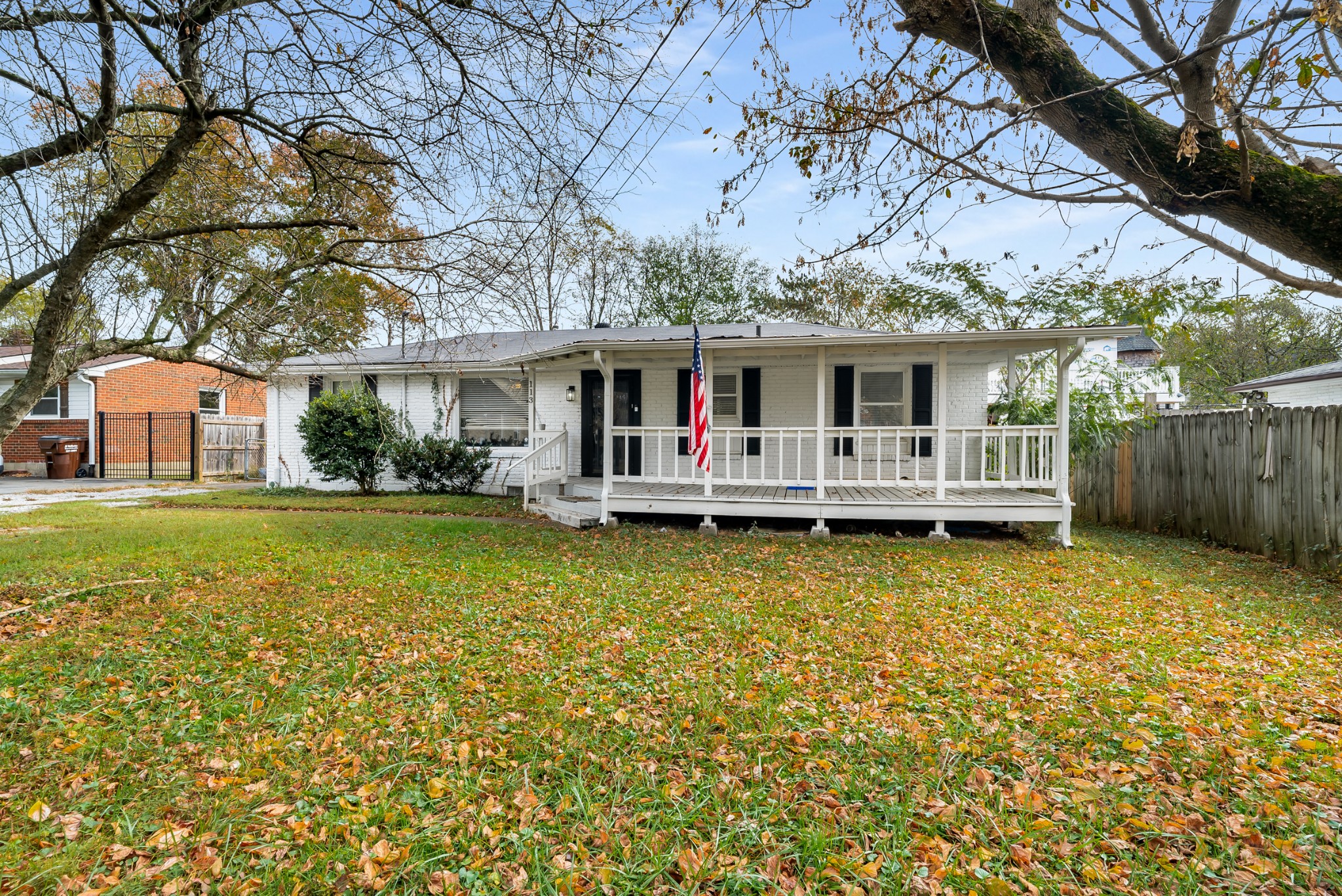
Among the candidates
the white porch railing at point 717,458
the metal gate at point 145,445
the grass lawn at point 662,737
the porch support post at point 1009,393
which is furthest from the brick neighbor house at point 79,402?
the porch support post at point 1009,393

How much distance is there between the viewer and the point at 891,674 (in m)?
4.33

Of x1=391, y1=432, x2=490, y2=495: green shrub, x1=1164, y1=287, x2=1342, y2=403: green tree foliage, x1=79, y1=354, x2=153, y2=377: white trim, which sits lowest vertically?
x1=391, y1=432, x2=490, y2=495: green shrub

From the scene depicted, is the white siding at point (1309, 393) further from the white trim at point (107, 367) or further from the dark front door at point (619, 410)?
the white trim at point (107, 367)

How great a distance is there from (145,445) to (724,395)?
64.5 ft

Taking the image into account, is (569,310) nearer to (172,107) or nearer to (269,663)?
(172,107)

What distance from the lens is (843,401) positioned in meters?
11.8

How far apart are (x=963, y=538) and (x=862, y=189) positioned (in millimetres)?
6483

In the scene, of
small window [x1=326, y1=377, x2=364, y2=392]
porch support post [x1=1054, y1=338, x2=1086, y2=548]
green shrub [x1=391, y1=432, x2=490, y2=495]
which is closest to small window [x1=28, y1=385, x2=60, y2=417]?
small window [x1=326, y1=377, x2=364, y2=392]

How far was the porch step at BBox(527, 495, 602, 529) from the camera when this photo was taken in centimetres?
1049

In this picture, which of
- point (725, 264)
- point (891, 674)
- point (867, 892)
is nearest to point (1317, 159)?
point (891, 674)

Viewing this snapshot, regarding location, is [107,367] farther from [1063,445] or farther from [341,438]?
[1063,445]

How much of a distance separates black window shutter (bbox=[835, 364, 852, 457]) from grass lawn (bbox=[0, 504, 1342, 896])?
208 inches

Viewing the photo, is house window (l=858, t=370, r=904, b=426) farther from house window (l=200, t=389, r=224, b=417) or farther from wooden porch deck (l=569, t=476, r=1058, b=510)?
house window (l=200, t=389, r=224, b=417)

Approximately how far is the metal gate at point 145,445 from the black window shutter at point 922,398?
19997 millimetres
